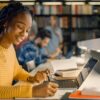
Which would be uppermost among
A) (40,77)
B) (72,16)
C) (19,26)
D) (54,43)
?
(19,26)

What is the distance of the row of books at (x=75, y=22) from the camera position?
6.83 metres

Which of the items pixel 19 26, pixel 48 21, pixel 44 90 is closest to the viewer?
pixel 44 90

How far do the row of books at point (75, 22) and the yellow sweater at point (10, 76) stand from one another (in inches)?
195

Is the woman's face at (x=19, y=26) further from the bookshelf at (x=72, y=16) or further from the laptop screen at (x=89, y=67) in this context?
the bookshelf at (x=72, y=16)

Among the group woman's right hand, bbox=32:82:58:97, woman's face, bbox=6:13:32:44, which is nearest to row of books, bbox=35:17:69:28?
woman's face, bbox=6:13:32:44

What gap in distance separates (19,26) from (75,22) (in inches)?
216

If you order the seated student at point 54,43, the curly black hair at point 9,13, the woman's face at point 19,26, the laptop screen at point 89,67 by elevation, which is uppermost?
the curly black hair at point 9,13

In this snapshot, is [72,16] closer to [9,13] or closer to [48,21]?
[48,21]

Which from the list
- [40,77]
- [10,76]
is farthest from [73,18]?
[10,76]

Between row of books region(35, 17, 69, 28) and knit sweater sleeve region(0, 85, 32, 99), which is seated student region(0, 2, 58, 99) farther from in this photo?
row of books region(35, 17, 69, 28)

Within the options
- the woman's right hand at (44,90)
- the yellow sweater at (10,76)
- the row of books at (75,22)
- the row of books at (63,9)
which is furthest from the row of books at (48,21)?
the woman's right hand at (44,90)

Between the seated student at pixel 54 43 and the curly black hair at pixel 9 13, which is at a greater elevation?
the curly black hair at pixel 9 13

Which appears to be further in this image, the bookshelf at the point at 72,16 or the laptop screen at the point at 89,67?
the bookshelf at the point at 72,16

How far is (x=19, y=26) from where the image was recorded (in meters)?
1.55
